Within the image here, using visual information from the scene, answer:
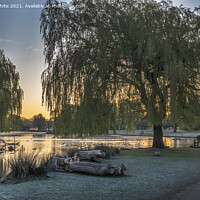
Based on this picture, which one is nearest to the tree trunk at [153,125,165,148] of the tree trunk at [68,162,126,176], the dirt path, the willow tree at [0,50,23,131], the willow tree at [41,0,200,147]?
the willow tree at [41,0,200,147]

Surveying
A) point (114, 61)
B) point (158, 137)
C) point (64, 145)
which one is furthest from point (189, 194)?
point (64, 145)

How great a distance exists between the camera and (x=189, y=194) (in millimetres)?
7691

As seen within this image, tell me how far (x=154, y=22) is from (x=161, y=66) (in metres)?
2.44

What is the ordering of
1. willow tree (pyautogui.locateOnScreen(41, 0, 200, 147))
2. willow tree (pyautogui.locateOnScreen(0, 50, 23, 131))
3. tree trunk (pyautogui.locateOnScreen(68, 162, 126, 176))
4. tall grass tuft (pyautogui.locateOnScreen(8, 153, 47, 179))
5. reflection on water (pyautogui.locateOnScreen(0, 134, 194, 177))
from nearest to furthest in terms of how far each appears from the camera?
1. tall grass tuft (pyautogui.locateOnScreen(8, 153, 47, 179))
2. tree trunk (pyautogui.locateOnScreen(68, 162, 126, 176))
3. willow tree (pyautogui.locateOnScreen(41, 0, 200, 147))
4. willow tree (pyautogui.locateOnScreen(0, 50, 23, 131))
5. reflection on water (pyautogui.locateOnScreen(0, 134, 194, 177))

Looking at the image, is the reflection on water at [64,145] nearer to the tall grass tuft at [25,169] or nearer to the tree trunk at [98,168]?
the tree trunk at [98,168]

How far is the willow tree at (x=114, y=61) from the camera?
53.7 feet

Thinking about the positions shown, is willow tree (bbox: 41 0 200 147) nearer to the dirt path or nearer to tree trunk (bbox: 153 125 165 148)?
tree trunk (bbox: 153 125 165 148)

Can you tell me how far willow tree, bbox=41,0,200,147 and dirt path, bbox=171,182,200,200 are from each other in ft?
25.0

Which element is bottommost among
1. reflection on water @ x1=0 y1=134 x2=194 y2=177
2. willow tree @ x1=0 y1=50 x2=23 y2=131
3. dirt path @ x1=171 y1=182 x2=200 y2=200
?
reflection on water @ x1=0 y1=134 x2=194 y2=177

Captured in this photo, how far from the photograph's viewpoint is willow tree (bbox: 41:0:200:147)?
16.4 meters

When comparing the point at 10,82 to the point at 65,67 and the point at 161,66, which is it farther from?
the point at 161,66

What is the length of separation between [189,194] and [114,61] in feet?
34.4

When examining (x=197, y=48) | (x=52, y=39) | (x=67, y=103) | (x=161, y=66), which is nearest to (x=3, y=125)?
(x=67, y=103)

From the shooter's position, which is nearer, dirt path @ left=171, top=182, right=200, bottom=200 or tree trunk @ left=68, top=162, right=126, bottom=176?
dirt path @ left=171, top=182, right=200, bottom=200
